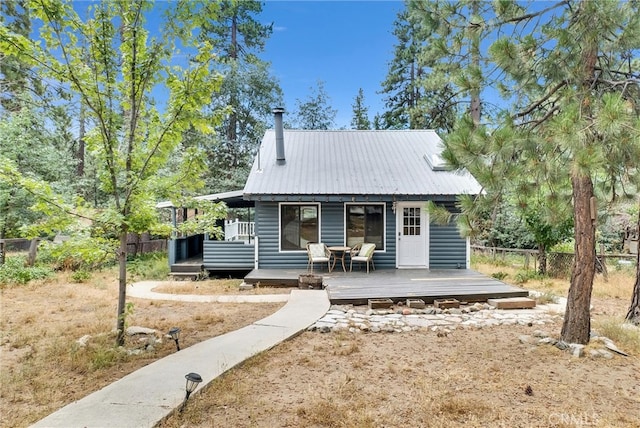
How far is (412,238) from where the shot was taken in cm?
996

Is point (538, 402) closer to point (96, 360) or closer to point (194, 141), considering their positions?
point (96, 360)

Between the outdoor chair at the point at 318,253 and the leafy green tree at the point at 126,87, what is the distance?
509cm

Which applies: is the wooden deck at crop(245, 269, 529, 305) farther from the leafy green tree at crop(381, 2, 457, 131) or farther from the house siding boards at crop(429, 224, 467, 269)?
the leafy green tree at crop(381, 2, 457, 131)

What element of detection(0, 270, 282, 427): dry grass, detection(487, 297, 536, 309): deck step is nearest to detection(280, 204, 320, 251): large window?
detection(0, 270, 282, 427): dry grass

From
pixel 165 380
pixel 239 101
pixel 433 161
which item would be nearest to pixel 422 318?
pixel 165 380

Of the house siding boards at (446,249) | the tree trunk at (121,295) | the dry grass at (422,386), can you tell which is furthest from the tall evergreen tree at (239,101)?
the dry grass at (422,386)

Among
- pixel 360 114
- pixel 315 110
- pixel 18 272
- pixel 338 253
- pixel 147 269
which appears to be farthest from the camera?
pixel 360 114

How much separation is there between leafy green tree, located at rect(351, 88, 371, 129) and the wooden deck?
17.9 m

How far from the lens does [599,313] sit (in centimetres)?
609

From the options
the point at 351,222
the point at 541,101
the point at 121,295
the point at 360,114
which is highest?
the point at 360,114

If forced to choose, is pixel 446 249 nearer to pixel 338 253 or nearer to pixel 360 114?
pixel 338 253

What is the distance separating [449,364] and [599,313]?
388 cm

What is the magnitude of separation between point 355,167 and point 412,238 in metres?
2.70

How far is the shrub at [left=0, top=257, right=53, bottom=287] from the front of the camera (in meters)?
8.45
